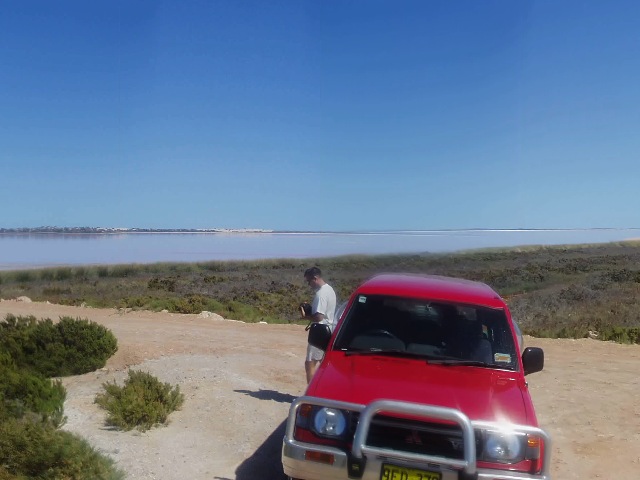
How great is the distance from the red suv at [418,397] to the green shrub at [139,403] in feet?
7.48

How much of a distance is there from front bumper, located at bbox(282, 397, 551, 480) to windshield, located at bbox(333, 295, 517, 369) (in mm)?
1151

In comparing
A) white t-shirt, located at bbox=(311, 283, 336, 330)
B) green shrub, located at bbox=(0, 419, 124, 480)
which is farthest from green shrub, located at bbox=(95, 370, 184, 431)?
white t-shirt, located at bbox=(311, 283, 336, 330)

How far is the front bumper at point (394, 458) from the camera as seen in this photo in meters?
3.97

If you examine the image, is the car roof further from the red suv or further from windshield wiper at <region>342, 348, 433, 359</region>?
windshield wiper at <region>342, 348, 433, 359</region>

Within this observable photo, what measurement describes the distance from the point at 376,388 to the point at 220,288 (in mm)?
29509

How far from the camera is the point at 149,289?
33.3 meters

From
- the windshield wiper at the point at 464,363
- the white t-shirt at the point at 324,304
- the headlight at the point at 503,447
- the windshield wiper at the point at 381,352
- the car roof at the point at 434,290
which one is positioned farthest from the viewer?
the white t-shirt at the point at 324,304

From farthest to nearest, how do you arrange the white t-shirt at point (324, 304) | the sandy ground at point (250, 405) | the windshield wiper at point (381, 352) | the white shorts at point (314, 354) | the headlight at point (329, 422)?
the white t-shirt at point (324, 304), the white shorts at point (314, 354), the sandy ground at point (250, 405), the windshield wiper at point (381, 352), the headlight at point (329, 422)

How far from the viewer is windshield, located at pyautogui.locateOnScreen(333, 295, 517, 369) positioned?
210 inches

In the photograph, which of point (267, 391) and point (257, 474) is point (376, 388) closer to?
point (257, 474)

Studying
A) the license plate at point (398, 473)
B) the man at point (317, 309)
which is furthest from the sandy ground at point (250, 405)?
the license plate at point (398, 473)

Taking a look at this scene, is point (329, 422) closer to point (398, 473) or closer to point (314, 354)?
point (398, 473)

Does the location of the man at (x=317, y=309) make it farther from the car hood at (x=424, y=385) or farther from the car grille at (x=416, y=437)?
the car grille at (x=416, y=437)

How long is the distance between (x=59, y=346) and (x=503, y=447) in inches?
322
